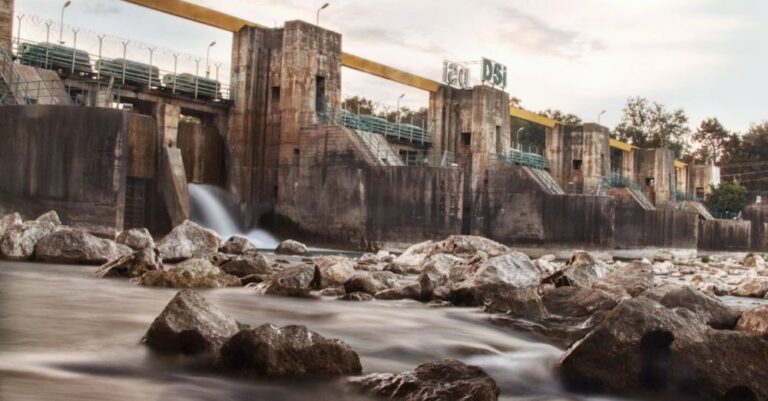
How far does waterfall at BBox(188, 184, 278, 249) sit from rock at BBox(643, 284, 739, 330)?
1839 cm

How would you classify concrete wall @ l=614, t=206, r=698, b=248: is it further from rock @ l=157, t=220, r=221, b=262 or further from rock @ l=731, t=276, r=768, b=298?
rock @ l=157, t=220, r=221, b=262

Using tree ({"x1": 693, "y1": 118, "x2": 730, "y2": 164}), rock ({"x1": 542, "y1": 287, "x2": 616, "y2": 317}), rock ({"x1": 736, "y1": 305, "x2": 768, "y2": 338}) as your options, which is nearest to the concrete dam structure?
rock ({"x1": 542, "y1": 287, "x2": 616, "y2": 317})

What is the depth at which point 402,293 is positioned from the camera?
10.9 m

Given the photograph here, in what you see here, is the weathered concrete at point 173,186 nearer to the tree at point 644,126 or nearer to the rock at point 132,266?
the rock at point 132,266

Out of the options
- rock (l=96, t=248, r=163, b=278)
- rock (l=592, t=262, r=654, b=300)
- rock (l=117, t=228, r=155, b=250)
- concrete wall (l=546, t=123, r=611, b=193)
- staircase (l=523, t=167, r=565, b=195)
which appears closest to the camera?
rock (l=592, t=262, r=654, b=300)

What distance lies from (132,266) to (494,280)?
548 cm

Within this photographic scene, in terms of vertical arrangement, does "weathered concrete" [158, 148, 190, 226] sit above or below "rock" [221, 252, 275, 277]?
above

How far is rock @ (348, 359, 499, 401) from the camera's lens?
4.91m

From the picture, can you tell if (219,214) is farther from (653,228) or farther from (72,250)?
(653,228)

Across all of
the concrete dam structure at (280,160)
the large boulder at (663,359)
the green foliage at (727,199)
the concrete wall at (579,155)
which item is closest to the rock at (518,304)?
the large boulder at (663,359)

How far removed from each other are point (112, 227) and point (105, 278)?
9.81 m

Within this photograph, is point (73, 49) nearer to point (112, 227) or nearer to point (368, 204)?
point (112, 227)

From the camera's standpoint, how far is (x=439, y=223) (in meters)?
26.6

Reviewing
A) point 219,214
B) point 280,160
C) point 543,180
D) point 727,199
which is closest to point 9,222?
point 219,214
